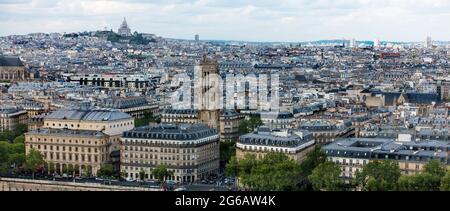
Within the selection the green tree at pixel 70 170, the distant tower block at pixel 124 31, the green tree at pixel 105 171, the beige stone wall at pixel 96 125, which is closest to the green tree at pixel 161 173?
the green tree at pixel 105 171

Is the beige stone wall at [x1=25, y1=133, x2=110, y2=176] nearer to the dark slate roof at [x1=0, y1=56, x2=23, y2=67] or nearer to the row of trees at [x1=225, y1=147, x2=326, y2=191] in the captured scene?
the row of trees at [x1=225, y1=147, x2=326, y2=191]

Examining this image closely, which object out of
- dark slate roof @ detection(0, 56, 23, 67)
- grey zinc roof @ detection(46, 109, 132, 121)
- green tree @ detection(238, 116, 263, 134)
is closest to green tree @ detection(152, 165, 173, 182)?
grey zinc roof @ detection(46, 109, 132, 121)

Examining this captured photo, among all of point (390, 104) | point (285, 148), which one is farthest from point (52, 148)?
point (390, 104)

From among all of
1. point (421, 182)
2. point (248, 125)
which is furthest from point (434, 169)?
point (248, 125)

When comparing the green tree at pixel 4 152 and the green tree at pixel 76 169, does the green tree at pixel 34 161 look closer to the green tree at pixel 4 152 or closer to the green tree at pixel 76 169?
the green tree at pixel 4 152

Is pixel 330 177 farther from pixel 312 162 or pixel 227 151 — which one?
pixel 227 151
